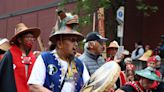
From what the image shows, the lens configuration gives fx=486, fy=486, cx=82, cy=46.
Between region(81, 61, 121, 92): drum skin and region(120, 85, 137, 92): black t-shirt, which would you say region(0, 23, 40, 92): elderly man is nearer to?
region(120, 85, 137, 92): black t-shirt

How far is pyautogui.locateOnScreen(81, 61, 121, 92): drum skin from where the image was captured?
3.49 metres

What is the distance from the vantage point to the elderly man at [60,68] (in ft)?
14.1

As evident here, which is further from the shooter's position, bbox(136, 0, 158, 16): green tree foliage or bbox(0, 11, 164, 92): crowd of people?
bbox(136, 0, 158, 16): green tree foliage

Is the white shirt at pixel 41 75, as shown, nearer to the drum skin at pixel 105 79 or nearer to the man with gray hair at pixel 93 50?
the drum skin at pixel 105 79

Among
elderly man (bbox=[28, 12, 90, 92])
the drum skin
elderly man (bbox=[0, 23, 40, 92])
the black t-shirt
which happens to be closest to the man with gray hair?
elderly man (bbox=[0, 23, 40, 92])

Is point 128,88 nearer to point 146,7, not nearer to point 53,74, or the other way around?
point 53,74

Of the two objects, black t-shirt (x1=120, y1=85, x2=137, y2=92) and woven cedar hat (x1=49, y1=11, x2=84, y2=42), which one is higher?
woven cedar hat (x1=49, y1=11, x2=84, y2=42)

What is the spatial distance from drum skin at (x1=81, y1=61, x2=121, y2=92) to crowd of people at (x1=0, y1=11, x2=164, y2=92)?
13 centimetres

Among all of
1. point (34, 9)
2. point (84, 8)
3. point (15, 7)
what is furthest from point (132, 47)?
point (15, 7)

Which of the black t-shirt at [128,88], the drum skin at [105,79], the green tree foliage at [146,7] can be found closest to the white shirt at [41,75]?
the drum skin at [105,79]

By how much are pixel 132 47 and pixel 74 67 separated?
1704 centimetres

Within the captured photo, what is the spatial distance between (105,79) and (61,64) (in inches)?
38.1

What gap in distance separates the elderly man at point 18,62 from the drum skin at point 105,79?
2.71 metres

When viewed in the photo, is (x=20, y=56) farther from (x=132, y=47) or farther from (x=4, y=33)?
(x=4, y=33)
